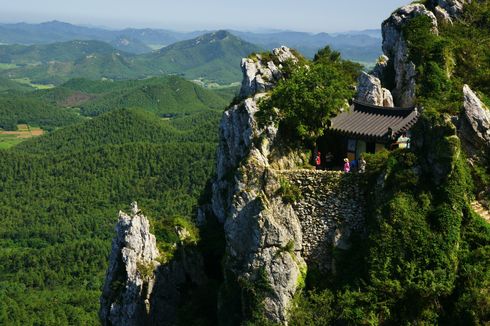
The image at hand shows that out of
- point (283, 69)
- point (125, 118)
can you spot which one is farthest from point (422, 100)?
point (125, 118)

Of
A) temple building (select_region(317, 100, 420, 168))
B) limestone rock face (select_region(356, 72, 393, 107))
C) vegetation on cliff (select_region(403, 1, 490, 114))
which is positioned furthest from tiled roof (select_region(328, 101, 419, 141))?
limestone rock face (select_region(356, 72, 393, 107))

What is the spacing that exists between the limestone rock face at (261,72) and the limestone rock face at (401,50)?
725 centimetres

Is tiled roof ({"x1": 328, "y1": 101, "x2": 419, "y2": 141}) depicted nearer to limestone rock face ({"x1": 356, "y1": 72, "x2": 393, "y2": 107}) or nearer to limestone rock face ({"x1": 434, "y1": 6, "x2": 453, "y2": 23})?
limestone rock face ({"x1": 356, "y1": 72, "x2": 393, "y2": 107})

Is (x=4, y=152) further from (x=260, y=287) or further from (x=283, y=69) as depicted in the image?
(x=260, y=287)

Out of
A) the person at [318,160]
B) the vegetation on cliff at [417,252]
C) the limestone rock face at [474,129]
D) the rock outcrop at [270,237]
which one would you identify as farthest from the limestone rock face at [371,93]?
the rock outcrop at [270,237]

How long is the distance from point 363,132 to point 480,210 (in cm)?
709

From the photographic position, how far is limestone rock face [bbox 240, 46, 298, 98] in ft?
114

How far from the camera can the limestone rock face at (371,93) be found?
30922mm

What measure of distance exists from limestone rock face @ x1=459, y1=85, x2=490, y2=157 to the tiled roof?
329 cm

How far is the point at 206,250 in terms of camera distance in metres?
31.6

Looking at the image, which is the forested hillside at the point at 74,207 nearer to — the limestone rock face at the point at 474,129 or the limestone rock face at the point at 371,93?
the limestone rock face at the point at 371,93

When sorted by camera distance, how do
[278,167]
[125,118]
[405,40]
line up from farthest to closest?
[125,118] → [405,40] → [278,167]

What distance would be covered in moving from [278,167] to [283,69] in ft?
44.1

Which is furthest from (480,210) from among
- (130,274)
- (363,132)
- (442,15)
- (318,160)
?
(442,15)
